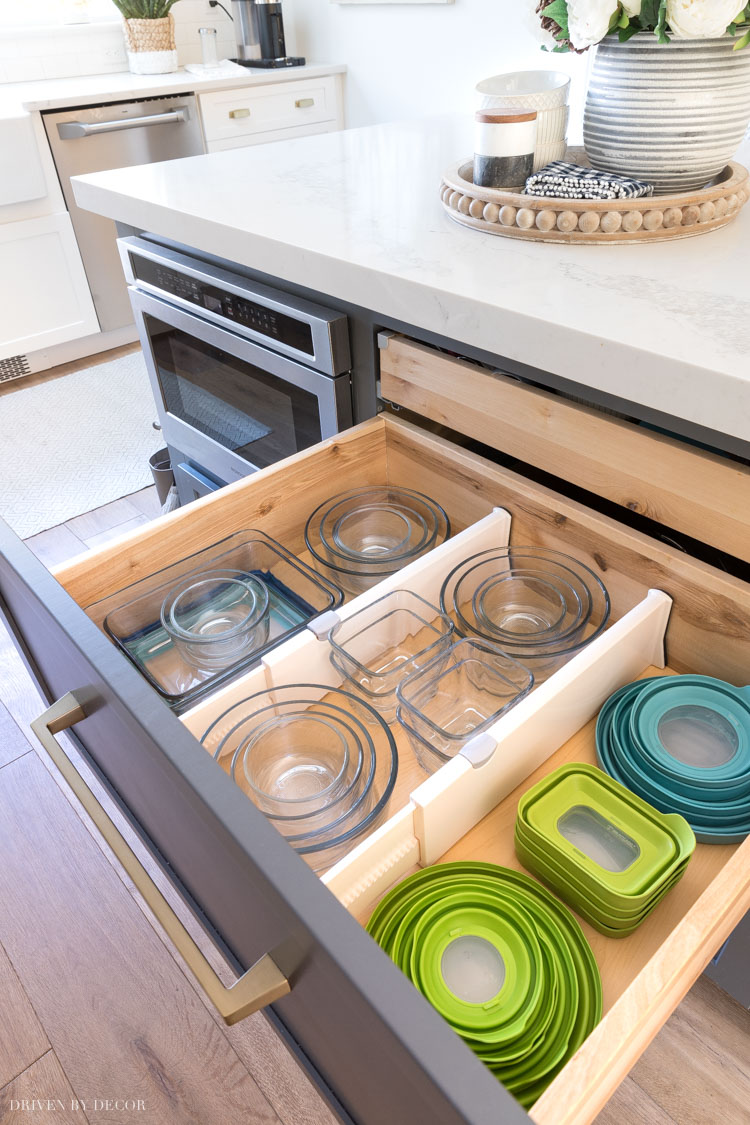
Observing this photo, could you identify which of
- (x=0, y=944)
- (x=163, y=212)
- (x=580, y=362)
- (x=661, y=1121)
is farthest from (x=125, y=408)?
(x=661, y=1121)

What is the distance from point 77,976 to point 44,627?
0.76 metres

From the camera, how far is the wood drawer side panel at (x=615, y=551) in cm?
74

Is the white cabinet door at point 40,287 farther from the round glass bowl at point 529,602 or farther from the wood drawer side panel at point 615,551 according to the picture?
the round glass bowl at point 529,602

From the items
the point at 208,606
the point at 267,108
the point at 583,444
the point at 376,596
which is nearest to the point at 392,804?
the point at 376,596

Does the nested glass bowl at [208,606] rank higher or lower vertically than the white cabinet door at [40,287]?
higher

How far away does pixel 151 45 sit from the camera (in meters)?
2.98

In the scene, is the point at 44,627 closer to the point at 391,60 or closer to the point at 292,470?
the point at 292,470

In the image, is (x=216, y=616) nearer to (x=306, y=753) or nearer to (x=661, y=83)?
(x=306, y=753)

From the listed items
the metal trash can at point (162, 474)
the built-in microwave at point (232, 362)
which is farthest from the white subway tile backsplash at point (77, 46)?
the built-in microwave at point (232, 362)

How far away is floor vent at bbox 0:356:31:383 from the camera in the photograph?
2893 millimetres

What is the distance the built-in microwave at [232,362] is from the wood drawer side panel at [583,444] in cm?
11

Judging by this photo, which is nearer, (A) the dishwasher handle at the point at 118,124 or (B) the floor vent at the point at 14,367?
(A) the dishwasher handle at the point at 118,124

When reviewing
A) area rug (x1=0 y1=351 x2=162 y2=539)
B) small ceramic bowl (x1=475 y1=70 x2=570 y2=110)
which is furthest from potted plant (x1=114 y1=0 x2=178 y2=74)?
small ceramic bowl (x1=475 y1=70 x2=570 y2=110)

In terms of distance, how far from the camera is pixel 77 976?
45.8 inches
